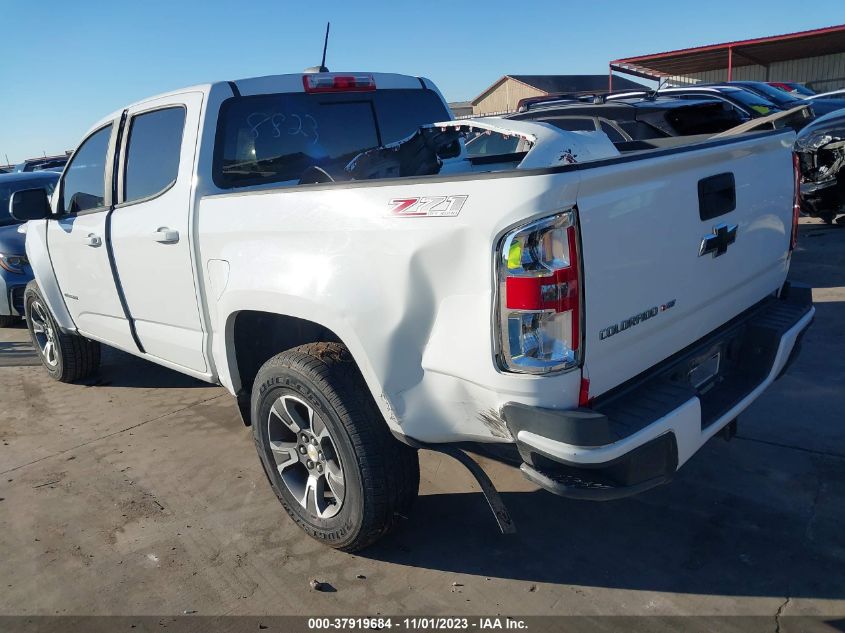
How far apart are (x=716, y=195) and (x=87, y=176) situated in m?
3.79

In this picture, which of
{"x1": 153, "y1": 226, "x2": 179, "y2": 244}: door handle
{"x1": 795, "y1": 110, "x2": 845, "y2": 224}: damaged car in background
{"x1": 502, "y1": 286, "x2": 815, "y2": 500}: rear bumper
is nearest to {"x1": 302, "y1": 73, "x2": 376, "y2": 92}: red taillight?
{"x1": 153, "y1": 226, "x2": 179, "y2": 244}: door handle

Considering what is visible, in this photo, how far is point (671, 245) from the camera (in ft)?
8.05

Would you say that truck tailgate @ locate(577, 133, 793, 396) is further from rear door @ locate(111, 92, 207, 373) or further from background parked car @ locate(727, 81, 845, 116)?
background parked car @ locate(727, 81, 845, 116)

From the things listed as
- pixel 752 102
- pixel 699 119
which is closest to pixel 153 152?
pixel 699 119

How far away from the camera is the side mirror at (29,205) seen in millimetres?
4445

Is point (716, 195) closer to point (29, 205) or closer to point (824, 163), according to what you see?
point (29, 205)

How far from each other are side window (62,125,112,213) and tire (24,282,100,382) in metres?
1.05

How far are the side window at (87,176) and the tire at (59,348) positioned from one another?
1.05 m

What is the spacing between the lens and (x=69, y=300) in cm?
484

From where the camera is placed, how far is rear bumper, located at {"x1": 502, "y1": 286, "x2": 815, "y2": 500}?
214cm

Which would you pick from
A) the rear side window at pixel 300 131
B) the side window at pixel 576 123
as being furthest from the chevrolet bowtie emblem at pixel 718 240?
the side window at pixel 576 123

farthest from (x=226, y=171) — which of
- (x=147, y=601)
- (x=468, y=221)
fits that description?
(x=147, y=601)

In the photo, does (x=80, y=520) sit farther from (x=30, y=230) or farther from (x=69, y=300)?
(x=30, y=230)

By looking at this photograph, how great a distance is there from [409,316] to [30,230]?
4.04 metres
